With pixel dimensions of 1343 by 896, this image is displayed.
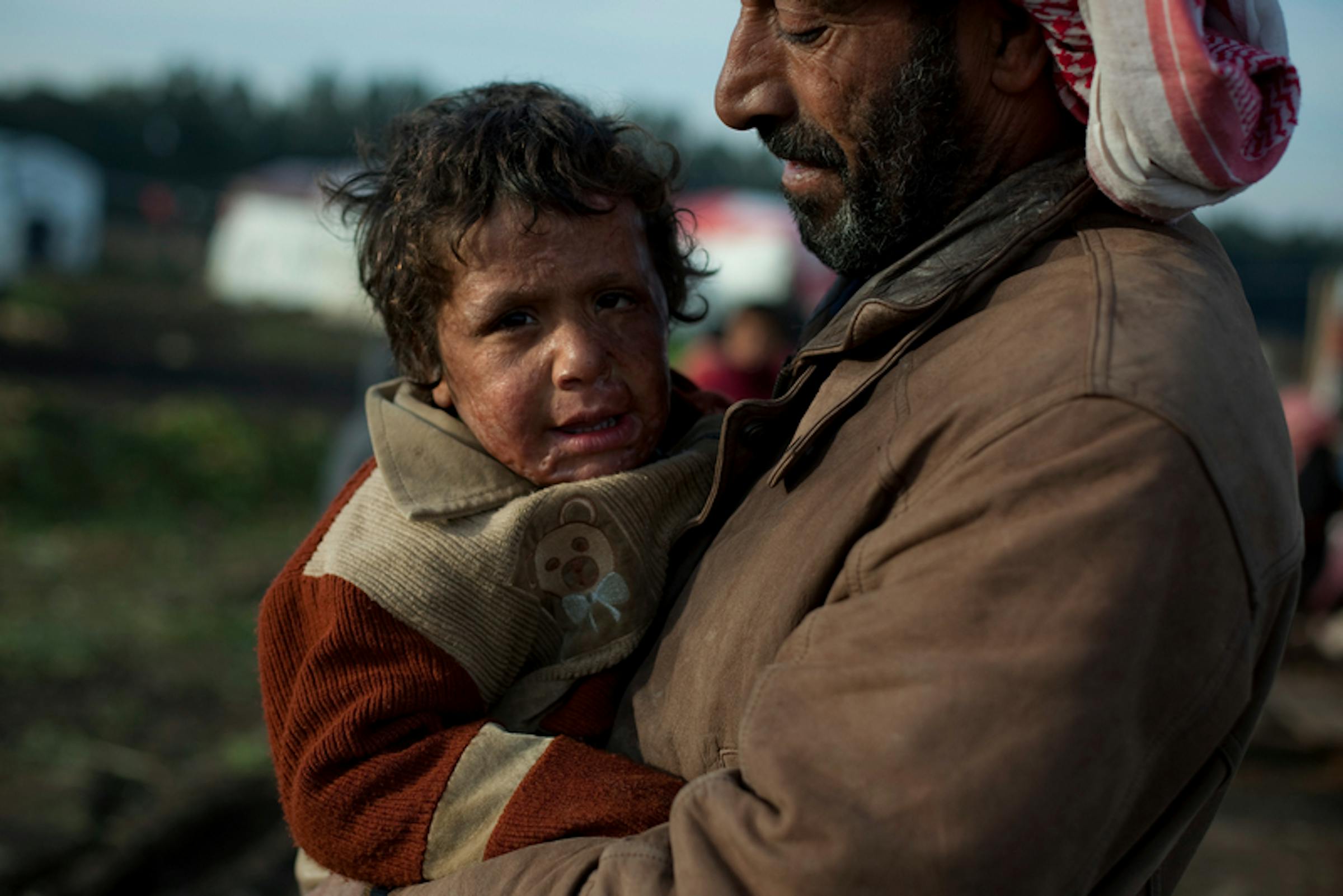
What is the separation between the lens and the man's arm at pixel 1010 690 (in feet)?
3.98

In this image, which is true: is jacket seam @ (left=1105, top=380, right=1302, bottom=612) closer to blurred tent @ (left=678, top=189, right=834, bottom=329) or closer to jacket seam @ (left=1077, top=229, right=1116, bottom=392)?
jacket seam @ (left=1077, top=229, right=1116, bottom=392)

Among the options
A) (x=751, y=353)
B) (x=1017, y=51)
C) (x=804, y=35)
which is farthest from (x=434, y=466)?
(x=751, y=353)

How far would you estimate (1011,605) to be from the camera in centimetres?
124

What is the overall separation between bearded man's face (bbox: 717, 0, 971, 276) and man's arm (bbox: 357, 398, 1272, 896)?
2.09ft

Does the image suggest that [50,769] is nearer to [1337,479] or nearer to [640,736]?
A: [640,736]

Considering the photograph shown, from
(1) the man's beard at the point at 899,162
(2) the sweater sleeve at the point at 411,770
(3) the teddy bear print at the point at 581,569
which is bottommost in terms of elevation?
(2) the sweater sleeve at the point at 411,770

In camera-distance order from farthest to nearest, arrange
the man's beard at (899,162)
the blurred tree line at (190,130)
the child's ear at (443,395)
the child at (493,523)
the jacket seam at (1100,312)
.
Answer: the blurred tree line at (190,130) → the child's ear at (443,395) → the man's beard at (899,162) → the child at (493,523) → the jacket seam at (1100,312)

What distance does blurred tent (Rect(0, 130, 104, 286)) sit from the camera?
27.6m

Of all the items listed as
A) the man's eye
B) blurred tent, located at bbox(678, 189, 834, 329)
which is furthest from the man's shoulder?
blurred tent, located at bbox(678, 189, 834, 329)

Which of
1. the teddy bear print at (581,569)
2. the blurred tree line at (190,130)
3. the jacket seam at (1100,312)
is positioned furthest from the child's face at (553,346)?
the blurred tree line at (190,130)

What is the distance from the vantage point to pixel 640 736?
71.4 inches

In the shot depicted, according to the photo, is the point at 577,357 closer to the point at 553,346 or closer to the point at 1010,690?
the point at 553,346

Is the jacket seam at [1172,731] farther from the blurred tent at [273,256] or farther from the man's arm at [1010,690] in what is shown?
the blurred tent at [273,256]

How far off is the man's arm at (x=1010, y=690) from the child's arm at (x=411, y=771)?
12.4 inches
